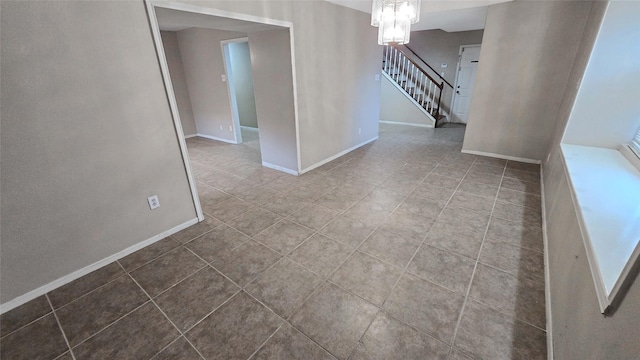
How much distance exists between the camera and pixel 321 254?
87.2 inches

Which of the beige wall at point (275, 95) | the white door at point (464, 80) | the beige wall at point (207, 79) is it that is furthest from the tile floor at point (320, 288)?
the white door at point (464, 80)

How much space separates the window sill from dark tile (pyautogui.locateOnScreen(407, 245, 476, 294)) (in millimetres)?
817

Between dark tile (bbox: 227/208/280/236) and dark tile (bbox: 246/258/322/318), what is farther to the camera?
dark tile (bbox: 227/208/280/236)

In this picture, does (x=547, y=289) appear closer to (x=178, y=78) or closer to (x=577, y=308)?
(x=577, y=308)

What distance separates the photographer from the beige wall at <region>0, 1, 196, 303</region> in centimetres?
158

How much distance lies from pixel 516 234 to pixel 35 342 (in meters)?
3.71

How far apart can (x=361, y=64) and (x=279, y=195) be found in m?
2.96

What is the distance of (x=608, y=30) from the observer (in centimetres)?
222

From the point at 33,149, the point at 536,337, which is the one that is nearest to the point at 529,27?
the point at 536,337

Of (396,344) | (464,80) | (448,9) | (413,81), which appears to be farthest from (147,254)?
(464,80)

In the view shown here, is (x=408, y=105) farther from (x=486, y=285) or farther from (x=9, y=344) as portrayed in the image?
(x=9, y=344)

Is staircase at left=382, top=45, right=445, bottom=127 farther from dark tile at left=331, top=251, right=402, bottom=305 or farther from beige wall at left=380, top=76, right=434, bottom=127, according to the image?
dark tile at left=331, top=251, right=402, bottom=305

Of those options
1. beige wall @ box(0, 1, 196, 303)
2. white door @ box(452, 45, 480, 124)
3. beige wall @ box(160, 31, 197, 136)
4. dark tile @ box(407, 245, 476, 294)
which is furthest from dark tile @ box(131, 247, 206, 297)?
white door @ box(452, 45, 480, 124)

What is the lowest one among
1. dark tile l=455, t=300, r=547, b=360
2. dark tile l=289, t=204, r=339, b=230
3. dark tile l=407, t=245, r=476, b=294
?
dark tile l=455, t=300, r=547, b=360
